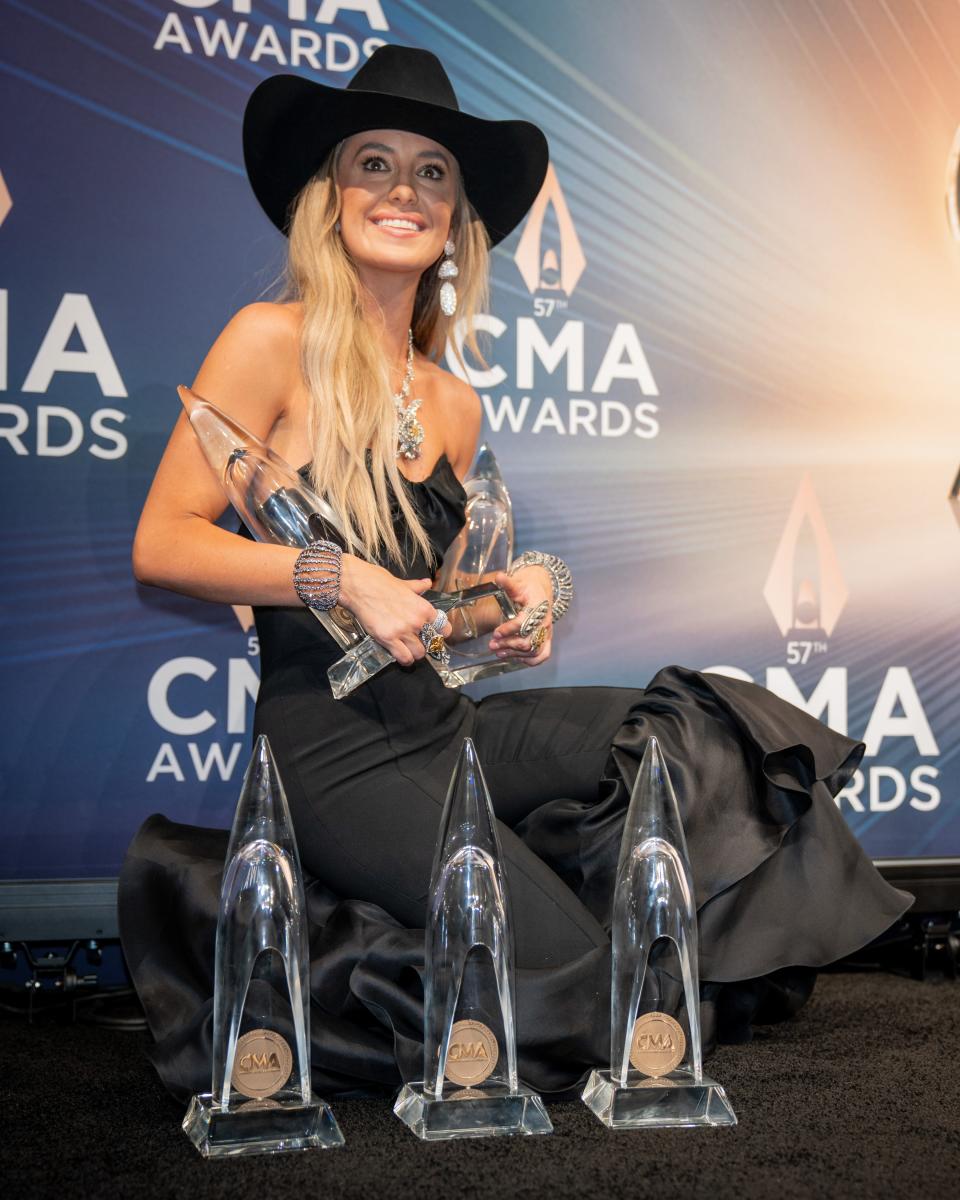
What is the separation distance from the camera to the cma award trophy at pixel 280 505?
177 cm

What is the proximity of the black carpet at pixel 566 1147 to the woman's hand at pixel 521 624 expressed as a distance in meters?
0.69

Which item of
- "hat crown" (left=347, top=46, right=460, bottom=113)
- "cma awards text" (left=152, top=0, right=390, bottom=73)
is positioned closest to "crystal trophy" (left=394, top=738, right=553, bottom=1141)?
"hat crown" (left=347, top=46, right=460, bottom=113)

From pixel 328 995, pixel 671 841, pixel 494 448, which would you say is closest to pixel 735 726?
pixel 671 841

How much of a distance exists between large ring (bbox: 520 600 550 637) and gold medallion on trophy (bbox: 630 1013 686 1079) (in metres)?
0.67

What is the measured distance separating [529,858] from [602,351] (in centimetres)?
138

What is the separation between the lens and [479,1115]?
1.49 m

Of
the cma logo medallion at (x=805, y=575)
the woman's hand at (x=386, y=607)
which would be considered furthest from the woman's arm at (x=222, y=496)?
the cma logo medallion at (x=805, y=575)

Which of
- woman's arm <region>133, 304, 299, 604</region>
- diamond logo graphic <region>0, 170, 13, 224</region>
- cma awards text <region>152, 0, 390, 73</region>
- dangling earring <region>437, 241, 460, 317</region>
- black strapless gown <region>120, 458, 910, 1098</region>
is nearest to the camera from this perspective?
black strapless gown <region>120, 458, 910, 1098</region>

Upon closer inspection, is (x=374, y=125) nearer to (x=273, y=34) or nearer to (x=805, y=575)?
(x=273, y=34)

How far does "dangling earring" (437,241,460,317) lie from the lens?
2.25 m

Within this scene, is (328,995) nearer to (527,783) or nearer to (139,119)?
(527,783)

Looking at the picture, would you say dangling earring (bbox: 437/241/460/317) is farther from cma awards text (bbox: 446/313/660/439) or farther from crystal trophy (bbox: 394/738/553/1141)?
crystal trophy (bbox: 394/738/553/1141)

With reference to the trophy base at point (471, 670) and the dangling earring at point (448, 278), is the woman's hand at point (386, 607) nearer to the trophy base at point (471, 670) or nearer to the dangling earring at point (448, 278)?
the trophy base at point (471, 670)

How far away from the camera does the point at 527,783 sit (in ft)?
6.70
